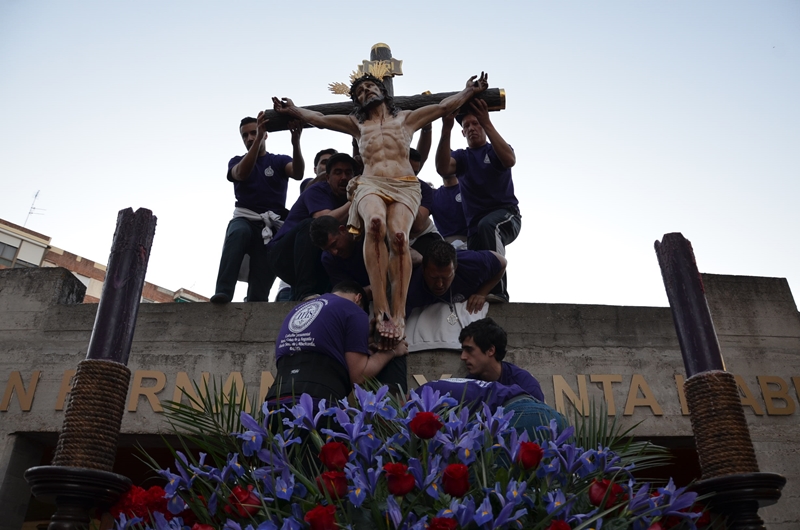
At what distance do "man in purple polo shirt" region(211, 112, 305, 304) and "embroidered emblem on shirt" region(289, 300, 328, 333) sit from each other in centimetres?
270

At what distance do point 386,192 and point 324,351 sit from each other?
6.22 ft

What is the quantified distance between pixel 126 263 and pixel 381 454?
5.08 feet

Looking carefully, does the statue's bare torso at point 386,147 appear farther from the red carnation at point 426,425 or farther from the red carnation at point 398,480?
the red carnation at point 398,480

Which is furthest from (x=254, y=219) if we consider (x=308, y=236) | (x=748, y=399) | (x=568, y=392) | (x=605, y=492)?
(x=605, y=492)

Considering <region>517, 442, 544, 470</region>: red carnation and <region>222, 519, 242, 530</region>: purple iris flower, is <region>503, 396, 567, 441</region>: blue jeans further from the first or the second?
<region>222, 519, 242, 530</region>: purple iris flower

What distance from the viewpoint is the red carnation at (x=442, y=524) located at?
70.8 inches

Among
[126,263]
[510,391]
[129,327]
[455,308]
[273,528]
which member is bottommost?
[273,528]

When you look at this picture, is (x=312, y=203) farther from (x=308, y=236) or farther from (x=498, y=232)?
(x=498, y=232)

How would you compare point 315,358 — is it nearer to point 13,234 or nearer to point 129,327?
point 129,327

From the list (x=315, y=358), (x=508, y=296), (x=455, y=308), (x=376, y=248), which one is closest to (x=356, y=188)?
(x=376, y=248)

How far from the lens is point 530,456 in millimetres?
2004

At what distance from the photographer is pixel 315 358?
3432mm

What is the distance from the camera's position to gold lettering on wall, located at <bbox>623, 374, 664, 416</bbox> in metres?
5.39

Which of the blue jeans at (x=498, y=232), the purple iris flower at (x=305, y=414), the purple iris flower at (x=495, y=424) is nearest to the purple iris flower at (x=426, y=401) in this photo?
the purple iris flower at (x=495, y=424)
